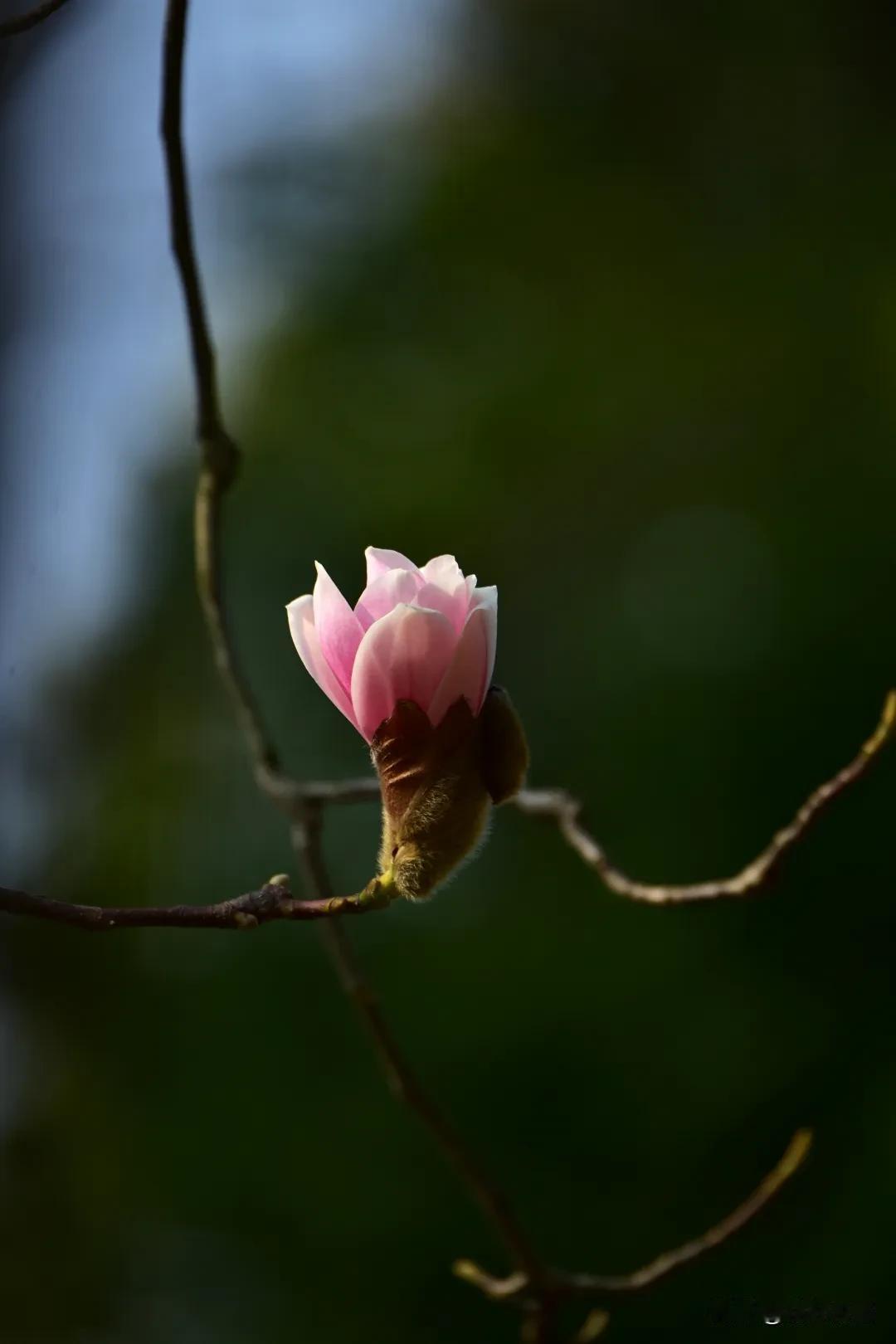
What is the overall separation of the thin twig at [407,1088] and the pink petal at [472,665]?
0.24 meters

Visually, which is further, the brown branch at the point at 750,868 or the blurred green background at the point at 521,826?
the blurred green background at the point at 521,826

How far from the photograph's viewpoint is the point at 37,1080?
2895 mm

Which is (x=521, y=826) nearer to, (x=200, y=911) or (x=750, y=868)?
(x=750, y=868)

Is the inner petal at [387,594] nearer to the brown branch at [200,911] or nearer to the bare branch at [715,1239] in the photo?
the brown branch at [200,911]

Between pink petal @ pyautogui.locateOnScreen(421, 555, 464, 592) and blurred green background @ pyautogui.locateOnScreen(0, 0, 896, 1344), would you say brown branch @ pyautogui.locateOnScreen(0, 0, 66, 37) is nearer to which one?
pink petal @ pyautogui.locateOnScreen(421, 555, 464, 592)

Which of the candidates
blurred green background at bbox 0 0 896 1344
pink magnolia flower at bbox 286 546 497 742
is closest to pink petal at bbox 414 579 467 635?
pink magnolia flower at bbox 286 546 497 742

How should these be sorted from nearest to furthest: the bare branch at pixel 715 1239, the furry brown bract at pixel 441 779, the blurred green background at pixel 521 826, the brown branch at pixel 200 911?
the brown branch at pixel 200 911 < the furry brown bract at pixel 441 779 < the bare branch at pixel 715 1239 < the blurred green background at pixel 521 826

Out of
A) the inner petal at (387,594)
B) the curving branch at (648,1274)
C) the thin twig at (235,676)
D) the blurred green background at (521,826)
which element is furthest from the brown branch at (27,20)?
the blurred green background at (521,826)

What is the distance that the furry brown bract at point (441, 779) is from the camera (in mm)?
399

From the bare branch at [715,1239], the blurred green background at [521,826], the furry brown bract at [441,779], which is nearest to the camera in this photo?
the furry brown bract at [441,779]

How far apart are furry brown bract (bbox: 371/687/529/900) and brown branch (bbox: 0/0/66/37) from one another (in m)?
0.26

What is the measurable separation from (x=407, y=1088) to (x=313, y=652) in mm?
317

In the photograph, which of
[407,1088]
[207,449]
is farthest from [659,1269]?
[207,449]

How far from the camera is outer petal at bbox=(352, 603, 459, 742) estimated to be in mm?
387
